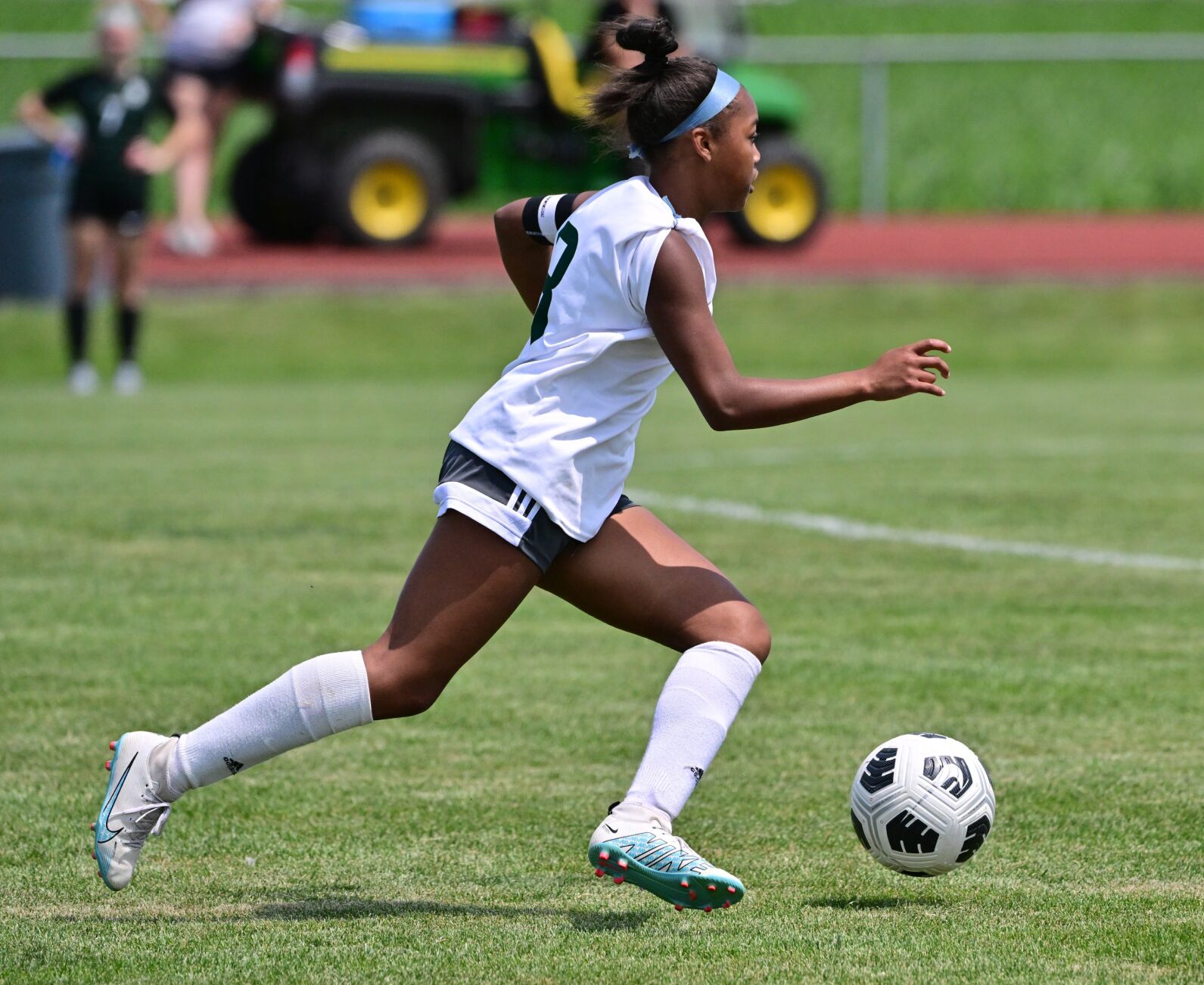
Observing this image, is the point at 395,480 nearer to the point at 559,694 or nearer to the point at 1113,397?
the point at 559,694

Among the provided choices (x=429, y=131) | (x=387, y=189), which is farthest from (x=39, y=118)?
(x=429, y=131)

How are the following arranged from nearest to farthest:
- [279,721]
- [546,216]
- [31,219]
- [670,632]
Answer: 1. [279,721]
2. [670,632]
3. [546,216]
4. [31,219]

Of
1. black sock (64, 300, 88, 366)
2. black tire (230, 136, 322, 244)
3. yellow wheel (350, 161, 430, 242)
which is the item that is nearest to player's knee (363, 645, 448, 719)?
black sock (64, 300, 88, 366)

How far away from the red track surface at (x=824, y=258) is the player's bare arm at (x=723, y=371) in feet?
50.6

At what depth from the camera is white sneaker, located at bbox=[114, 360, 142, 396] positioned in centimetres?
1642

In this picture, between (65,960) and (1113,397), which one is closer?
(65,960)

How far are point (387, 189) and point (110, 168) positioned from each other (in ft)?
16.5

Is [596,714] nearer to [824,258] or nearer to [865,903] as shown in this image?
[865,903]

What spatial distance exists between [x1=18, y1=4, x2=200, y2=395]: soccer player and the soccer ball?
483 inches

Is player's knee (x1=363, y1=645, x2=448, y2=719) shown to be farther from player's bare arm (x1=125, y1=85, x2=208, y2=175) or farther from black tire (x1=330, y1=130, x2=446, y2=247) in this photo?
black tire (x1=330, y1=130, x2=446, y2=247)

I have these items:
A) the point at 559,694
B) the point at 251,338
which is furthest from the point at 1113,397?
the point at 559,694

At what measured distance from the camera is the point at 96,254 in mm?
16031

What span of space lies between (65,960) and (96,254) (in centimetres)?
1292

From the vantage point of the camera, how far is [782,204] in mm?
21234
